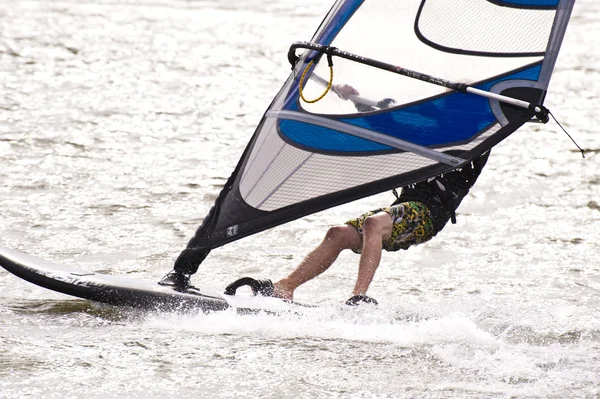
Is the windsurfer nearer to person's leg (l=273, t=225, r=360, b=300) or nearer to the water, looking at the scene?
person's leg (l=273, t=225, r=360, b=300)

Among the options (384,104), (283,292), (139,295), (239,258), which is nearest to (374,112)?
(384,104)

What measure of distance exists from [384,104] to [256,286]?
1.10m

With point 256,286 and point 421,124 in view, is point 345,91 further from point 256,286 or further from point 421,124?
point 256,286

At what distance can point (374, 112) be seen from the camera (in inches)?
196

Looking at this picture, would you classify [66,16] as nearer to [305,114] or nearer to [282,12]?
[282,12]

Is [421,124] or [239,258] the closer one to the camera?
[421,124]

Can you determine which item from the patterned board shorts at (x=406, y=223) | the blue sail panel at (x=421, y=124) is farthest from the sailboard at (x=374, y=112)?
the patterned board shorts at (x=406, y=223)

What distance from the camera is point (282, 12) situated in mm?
17578

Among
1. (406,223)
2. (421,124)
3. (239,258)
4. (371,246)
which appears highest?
(421,124)

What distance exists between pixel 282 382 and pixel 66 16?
13.1 m

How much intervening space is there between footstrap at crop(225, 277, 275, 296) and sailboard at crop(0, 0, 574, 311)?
0.40ft

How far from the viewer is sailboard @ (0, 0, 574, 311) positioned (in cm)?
480

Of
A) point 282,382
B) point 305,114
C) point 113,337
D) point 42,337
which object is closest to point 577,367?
point 282,382

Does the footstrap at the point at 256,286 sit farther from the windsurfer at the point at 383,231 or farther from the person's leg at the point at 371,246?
the person's leg at the point at 371,246
